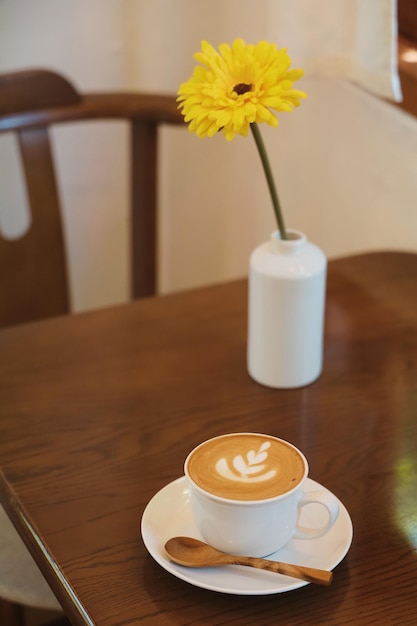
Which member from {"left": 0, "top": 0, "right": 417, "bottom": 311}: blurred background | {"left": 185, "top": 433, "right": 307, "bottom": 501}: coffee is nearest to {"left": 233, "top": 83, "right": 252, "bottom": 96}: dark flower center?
{"left": 185, "top": 433, "right": 307, "bottom": 501}: coffee

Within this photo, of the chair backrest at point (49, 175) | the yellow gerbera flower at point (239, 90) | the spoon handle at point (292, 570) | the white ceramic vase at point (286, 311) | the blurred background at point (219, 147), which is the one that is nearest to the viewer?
the spoon handle at point (292, 570)

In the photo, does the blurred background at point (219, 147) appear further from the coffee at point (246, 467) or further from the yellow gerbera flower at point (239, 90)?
the coffee at point (246, 467)

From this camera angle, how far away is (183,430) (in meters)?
0.87

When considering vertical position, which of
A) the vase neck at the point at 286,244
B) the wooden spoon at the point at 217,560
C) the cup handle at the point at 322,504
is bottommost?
the wooden spoon at the point at 217,560

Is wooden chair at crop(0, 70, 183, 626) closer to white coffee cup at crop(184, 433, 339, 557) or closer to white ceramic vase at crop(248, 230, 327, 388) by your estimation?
white ceramic vase at crop(248, 230, 327, 388)

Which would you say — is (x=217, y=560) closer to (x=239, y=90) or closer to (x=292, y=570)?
(x=292, y=570)

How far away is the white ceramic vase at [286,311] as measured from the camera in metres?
0.91

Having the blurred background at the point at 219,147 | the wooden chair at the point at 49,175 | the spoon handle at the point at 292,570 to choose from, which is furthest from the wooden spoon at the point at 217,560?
the wooden chair at the point at 49,175

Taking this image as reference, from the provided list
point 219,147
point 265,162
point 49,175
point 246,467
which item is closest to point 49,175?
point 49,175

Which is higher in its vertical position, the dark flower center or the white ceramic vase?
the dark flower center

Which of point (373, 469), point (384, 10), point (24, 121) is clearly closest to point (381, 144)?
point (384, 10)

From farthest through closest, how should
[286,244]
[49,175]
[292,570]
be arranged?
1. [49,175]
2. [286,244]
3. [292,570]

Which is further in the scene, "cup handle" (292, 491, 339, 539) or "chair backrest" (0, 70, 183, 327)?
"chair backrest" (0, 70, 183, 327)

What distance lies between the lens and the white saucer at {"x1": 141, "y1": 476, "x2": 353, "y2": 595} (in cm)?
66
